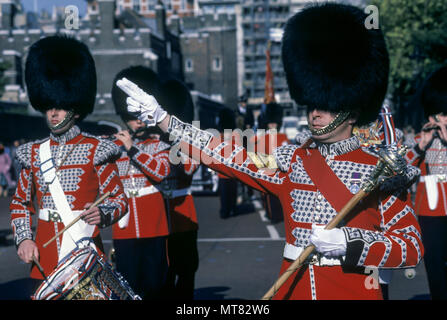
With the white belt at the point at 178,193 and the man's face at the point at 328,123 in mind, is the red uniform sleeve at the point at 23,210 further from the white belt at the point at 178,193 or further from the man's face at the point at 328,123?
the man's face at the point at 328,123

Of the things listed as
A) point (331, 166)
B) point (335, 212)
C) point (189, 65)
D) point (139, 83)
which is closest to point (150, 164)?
point (139, 83)

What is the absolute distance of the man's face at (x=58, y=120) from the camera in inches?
171

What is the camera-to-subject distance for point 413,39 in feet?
70.1

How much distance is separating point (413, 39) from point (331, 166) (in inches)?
770

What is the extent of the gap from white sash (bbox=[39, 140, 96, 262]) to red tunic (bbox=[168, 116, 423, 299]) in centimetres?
130

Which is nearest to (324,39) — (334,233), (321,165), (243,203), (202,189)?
(321,165)

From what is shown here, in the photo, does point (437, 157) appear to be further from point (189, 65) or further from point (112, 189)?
point (189, 65)

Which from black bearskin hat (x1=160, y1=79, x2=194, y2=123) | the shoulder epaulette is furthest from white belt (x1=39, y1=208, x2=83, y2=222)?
black bearskin hat (x1=160, y1=79, x2=194, y2=123)

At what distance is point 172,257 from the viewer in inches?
233

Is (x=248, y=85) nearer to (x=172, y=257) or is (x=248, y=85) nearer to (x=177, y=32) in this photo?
(x=177, y=32)

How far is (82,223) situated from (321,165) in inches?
68.0

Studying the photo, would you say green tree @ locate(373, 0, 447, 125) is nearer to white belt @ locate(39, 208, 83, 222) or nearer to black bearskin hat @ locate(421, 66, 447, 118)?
black bearskin hat @ locate(421, 66, 447, 118)

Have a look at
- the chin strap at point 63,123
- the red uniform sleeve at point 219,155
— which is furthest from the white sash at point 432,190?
the chin strap at point 63,123

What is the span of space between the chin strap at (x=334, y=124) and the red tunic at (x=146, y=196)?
93.6 inches
